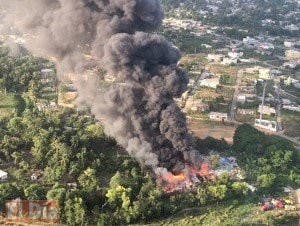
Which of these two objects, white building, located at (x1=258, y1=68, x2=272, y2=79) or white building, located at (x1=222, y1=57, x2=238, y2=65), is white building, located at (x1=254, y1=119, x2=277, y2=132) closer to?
white building, located at (x1=258, y1=68, x2=272, y2=79)

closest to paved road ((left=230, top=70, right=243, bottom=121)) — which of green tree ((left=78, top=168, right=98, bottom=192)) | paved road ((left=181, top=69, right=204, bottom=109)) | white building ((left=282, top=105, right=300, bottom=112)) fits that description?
paved road ((left=181, top=69, right=204, bottom=109))

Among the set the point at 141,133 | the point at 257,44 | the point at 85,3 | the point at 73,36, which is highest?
the point at 85,3

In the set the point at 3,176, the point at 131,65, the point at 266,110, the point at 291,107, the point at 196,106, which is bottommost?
the point at 291,107

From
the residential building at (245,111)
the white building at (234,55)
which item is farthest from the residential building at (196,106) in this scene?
the white building at (234,55)

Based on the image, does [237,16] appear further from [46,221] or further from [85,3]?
[46,221]

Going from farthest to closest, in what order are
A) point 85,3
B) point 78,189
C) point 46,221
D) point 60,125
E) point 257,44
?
point 257,44 < point 60,125 < point 85,3 < point 78,189 < point 46,221

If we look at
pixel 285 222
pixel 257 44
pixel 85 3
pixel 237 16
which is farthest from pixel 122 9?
pixel 237 16

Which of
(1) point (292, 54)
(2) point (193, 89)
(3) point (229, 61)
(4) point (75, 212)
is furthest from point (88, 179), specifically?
(1) point (292, 54)

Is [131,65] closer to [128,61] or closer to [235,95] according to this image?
[128,61]
